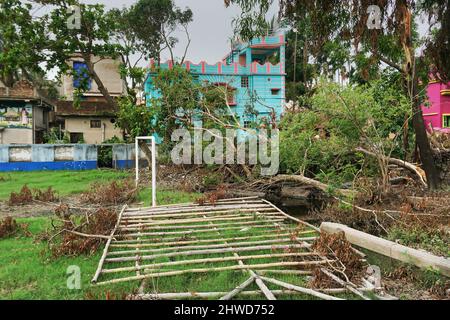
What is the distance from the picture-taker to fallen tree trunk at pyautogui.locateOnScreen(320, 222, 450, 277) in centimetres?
420

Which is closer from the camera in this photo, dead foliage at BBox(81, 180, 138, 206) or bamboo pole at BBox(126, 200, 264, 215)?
bamboo pole at BBox(126, 200, 264, 215)

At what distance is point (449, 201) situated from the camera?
7.45 metres

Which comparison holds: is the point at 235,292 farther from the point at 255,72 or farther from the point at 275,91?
the point at 275,91

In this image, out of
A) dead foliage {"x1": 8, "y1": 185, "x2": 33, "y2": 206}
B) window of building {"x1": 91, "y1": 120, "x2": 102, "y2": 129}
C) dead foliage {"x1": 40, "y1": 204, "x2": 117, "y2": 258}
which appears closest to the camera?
dead foliage {"x1": 40, "y1": 204, "x2": 117, "y2": 258}

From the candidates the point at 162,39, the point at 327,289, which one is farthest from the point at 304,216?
the point at 162,39

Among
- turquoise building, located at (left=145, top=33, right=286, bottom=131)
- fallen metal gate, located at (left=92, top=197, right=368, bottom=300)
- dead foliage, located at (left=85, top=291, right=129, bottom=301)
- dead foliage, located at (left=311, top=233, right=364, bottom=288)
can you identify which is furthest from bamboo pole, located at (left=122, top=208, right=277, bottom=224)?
turquoise building, located at (left=145, top=33, right=286, bottom=131)

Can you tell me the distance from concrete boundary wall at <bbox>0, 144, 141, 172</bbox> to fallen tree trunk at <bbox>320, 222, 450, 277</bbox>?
12.9 m

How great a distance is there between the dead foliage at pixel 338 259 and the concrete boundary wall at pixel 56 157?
13558 mm

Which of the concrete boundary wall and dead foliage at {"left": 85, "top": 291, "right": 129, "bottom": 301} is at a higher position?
the concrete boundary wall

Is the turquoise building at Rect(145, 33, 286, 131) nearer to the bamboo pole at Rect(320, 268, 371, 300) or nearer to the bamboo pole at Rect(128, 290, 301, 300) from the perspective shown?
the bamboo pole at Rect(320, 268, 371, 300)

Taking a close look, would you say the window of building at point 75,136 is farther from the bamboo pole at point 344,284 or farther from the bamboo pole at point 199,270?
the bamboo pole at point 344,284

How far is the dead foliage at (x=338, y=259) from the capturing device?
4.22 meters

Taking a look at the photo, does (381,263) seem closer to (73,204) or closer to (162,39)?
(73,204)
